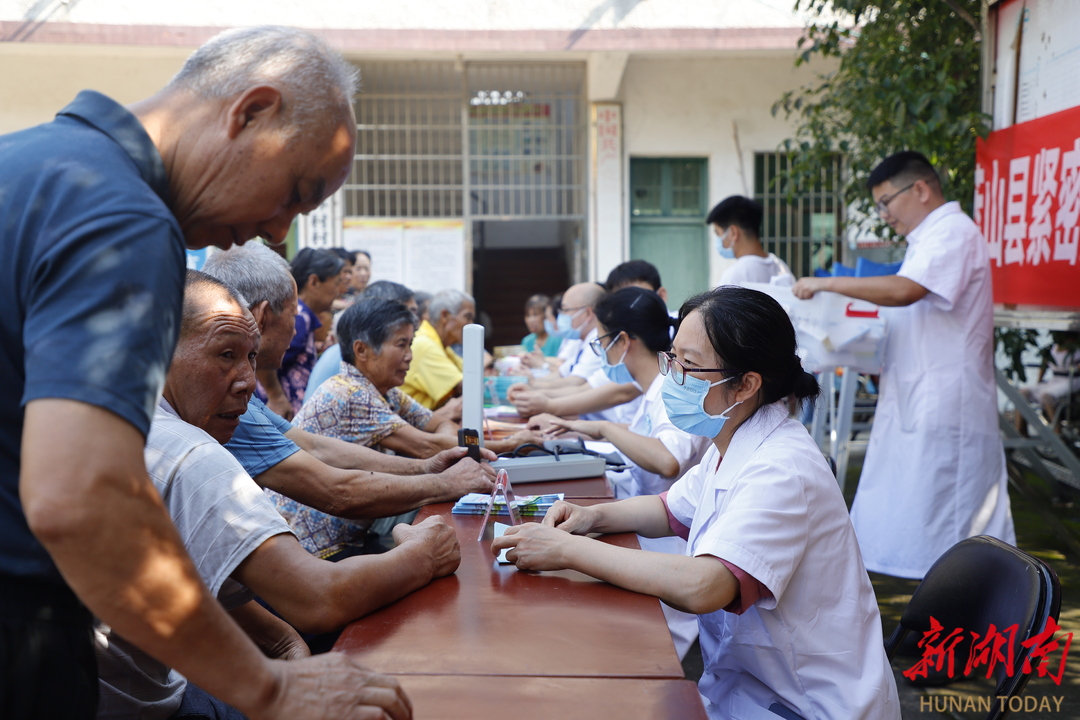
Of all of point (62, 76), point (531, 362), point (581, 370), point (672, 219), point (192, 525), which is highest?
point (62, 76)

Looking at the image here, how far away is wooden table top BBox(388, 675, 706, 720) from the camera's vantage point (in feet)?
3.52

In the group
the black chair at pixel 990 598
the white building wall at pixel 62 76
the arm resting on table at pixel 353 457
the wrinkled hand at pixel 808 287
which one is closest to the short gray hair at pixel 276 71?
the black chair at pixel 990 598

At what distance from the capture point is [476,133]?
8898mm

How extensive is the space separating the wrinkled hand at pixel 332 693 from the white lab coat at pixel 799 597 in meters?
0.68

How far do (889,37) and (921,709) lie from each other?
11.5 feet

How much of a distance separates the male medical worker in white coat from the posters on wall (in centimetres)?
597

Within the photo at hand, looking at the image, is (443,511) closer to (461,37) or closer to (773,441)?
(773,441)

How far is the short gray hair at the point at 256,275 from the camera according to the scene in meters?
2.26

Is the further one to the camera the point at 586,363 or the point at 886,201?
the point at 586,363

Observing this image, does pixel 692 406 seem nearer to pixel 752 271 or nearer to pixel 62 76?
pixel 752 271

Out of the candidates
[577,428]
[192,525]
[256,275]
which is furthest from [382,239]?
[192,525]

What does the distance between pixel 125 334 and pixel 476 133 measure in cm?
853

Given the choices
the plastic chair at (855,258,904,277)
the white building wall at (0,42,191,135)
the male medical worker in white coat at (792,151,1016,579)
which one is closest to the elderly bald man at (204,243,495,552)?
the male medical worker in white coat at (792,151,1016,579)

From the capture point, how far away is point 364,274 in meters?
6.65
